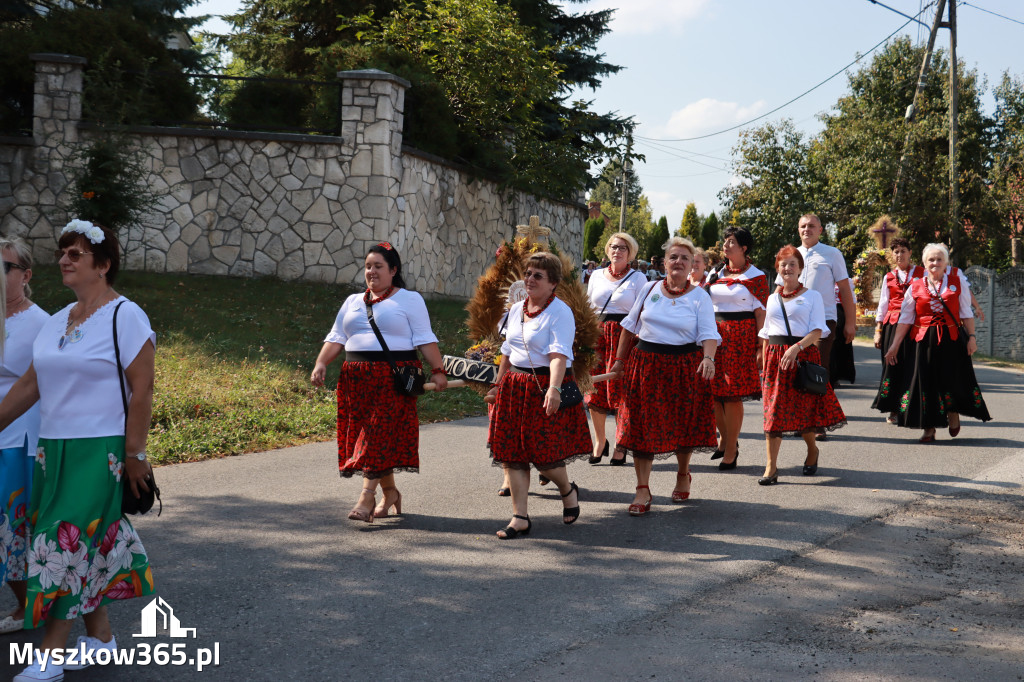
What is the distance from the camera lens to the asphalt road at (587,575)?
4164 millimetres

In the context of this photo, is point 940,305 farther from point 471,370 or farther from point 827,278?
point 471,370

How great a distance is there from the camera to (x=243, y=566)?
17.7 ft

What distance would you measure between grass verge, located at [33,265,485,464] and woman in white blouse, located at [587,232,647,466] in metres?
2.76

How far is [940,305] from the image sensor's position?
9.98 m

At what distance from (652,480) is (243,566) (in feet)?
12.2

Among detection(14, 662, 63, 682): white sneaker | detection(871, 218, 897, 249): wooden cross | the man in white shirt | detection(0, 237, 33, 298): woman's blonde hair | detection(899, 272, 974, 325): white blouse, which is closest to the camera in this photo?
detection(14, 662, 63, 682): white sneaker

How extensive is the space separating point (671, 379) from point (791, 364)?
58.8 inches

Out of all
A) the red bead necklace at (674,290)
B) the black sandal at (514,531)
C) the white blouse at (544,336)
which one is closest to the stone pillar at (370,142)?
the red bead necklace at (674,290)

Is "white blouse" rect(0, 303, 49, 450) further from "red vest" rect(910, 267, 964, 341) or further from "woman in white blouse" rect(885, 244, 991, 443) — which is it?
"red vest" rect(910, 267, 964, 341)

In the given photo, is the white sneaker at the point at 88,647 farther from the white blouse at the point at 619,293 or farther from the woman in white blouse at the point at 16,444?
the white blouse at the point at 619,293

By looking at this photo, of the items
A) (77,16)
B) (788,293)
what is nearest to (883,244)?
(788,293)

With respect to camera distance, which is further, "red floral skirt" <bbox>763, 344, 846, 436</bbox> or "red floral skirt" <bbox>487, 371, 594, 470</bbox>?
"red floral skirt" <bbox>763, 344, 846, 436</bbox>

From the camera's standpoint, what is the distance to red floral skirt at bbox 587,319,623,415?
8328 millimetres

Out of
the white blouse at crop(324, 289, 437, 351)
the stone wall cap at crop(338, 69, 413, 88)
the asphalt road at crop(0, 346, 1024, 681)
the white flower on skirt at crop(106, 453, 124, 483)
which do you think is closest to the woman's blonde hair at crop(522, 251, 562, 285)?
the white blouse at crop(324, 289, 437, 351)
